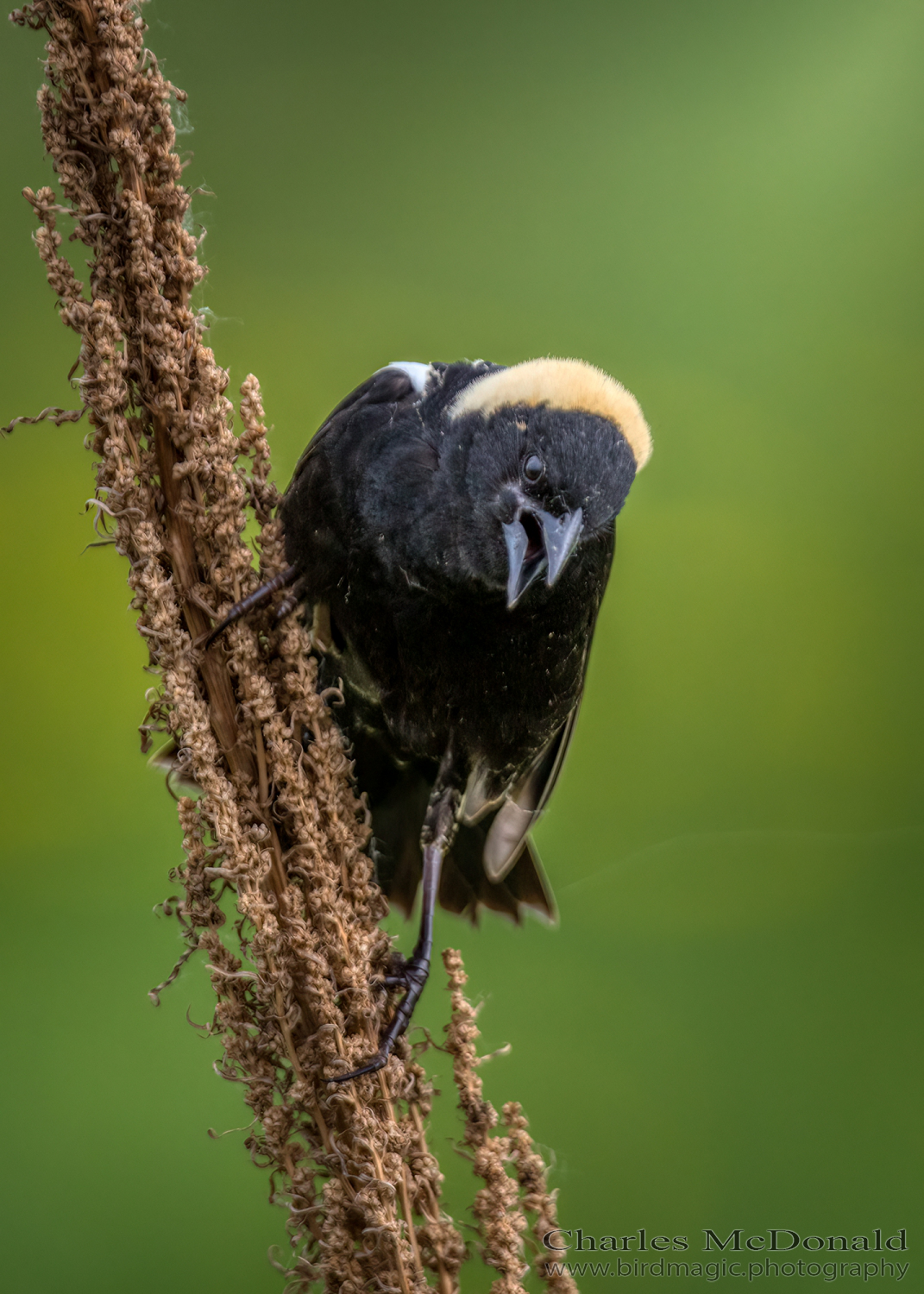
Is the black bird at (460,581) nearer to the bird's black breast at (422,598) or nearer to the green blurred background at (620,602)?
the bird's black breast at (422,598)

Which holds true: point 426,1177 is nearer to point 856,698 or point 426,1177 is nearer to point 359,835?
point 359,835

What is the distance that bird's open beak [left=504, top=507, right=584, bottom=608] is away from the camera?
0.84m

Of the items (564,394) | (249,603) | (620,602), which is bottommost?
(249,603)

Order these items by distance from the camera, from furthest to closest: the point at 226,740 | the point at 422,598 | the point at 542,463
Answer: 1. the point at 422,598
2. the point at 542,463
3. the point at 226,740

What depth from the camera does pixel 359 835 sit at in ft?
2.66

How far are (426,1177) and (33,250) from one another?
1.09 meters

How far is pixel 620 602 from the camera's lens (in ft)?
3.89

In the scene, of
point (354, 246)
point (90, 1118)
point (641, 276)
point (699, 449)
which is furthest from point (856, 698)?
point (90, 1118)

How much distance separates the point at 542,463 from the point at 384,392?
0.90 feet

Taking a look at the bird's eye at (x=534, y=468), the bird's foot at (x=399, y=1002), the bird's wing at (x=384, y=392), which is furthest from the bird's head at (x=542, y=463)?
the bird's foot at (x=399, y=1002)

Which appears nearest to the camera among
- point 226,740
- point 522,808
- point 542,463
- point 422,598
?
point 226,740

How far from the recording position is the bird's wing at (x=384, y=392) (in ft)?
3.49

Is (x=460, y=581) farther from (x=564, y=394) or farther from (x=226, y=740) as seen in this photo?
(x=226, y=740)

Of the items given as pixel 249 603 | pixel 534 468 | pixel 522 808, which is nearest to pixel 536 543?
pixel 534 468
